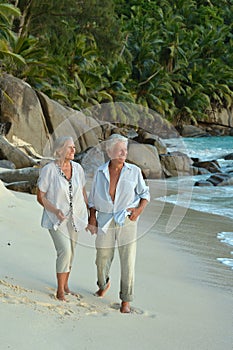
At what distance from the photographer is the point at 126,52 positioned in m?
40.5

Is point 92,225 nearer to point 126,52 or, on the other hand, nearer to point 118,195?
point 118,195

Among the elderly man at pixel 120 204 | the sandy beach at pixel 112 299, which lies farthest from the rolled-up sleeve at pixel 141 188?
the sandy beach at pixel 112 299

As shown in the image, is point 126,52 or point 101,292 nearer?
point 101,292

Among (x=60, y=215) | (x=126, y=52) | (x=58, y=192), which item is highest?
(x=126, y=52)

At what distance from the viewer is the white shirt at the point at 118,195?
12.3 feet

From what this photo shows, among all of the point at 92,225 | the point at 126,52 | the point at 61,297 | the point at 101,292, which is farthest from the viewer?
the point at 126,52

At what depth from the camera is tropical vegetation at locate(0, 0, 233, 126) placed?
79.7 feet

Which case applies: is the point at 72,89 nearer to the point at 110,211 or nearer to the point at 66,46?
the point at 66,46

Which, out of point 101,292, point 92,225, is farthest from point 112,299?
point 92,225

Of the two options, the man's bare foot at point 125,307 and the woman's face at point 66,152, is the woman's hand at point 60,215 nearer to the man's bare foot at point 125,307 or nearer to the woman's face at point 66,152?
the woman's face at point 66,152

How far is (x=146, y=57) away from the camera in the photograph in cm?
4309

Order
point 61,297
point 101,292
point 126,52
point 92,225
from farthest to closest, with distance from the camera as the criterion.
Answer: point 126,52 < point 101,292 < point 92,225 < point 61,297

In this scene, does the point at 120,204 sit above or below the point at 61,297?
above

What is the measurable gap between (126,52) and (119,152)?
1491 inches
